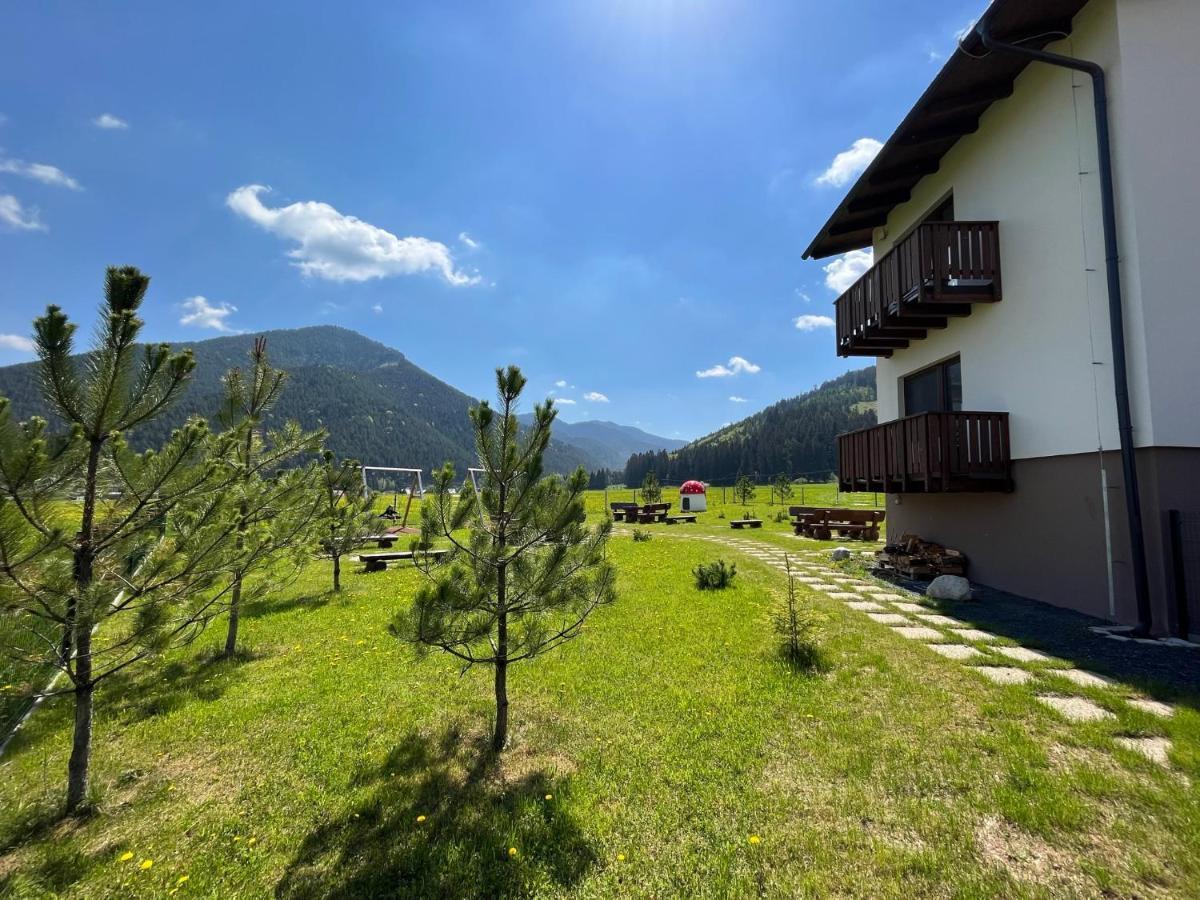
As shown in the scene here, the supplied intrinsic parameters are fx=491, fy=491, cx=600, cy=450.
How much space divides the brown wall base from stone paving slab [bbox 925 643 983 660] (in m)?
2.36

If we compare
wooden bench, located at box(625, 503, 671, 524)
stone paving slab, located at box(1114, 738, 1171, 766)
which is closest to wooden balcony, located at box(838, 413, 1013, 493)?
stone paving slab, located at box(1114, 738, 1171, 766)

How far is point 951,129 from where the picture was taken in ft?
28.8

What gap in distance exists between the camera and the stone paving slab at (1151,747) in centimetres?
309

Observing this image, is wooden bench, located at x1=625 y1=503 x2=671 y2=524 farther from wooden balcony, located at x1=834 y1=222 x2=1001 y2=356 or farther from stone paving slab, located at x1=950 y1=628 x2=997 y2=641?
stone paving slab, located at x1=950 y1=628 x2=997 y2=641

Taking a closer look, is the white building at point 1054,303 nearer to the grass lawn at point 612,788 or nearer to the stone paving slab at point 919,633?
the stone paving slab at point 919,633

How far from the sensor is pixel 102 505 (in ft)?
9.75

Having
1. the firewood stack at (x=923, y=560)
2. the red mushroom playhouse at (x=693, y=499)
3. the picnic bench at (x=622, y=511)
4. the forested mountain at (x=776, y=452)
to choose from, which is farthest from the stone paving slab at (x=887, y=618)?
the forested mountain at (x=776, y=452)

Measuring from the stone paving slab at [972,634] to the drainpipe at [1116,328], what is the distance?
1.60m

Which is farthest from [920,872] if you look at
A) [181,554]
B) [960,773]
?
[181,554]

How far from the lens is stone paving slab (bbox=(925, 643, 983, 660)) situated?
509cm

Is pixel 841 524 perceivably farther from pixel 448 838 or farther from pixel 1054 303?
pixel 448 838

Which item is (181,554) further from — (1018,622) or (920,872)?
(1018,622)

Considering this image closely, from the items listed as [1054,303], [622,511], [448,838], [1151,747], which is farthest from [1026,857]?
[622,511]

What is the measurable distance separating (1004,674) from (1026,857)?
9.04 feet
